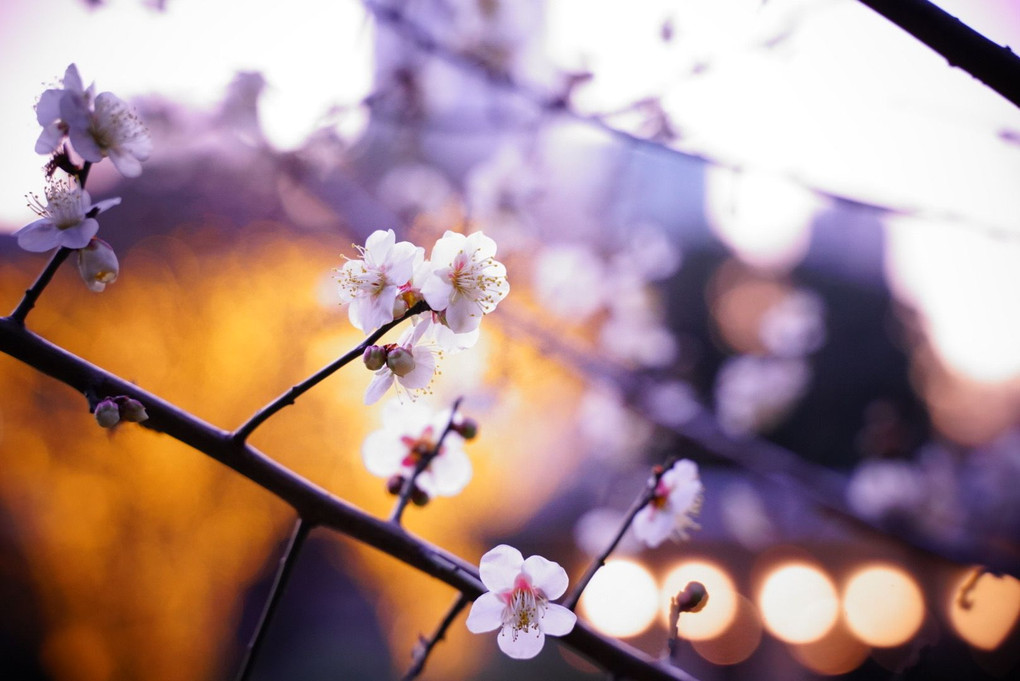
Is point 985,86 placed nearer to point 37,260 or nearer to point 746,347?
point 37,260

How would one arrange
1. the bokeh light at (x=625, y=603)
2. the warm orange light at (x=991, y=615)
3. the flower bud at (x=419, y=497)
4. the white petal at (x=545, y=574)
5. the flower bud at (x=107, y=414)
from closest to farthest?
the flower bud at (x=107, y=414) → the white petal at (x=545, y=574) → the flower bud at (x=419, y=497) → the warm orange light at (x=991, y=615) → the bokeh light at (x=625, y=603)

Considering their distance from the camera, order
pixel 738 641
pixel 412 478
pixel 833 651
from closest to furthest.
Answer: pixel 412 478 → pixel 833 651 → pixel 738 641

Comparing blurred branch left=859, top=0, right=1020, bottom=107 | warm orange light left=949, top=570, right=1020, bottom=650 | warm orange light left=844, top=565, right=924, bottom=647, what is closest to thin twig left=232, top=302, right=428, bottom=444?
blurred branch left=859, top=0, right=1020, bottom=107

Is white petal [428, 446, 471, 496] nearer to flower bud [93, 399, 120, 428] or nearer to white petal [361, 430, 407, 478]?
white petal [361, 430, 407, 478]

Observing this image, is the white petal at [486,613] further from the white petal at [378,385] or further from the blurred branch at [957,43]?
the blurred branch at [957,43]

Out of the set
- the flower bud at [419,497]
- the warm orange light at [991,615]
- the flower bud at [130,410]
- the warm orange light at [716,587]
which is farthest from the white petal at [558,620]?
the warm orange light at [716,587]

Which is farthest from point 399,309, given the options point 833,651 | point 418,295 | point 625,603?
point 833,651

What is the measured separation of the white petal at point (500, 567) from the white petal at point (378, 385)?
8.7 inches

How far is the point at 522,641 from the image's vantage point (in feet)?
2.22

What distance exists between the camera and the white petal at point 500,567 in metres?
0.64

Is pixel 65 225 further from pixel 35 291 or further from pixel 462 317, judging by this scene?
pixel 462 317

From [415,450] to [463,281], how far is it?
15.8 inches

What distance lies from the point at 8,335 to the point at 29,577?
357 centimetres

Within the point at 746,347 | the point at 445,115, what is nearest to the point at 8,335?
the point at 445,115
